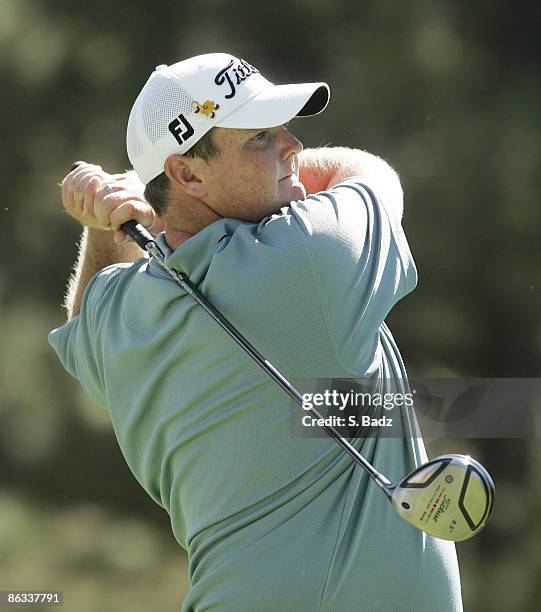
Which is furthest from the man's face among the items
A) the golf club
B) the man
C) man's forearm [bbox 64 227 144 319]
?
the golf club

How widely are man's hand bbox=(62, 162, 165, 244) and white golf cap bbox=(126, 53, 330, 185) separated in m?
0.07

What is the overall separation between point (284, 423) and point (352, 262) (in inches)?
12.9

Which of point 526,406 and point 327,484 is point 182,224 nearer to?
point 327,484

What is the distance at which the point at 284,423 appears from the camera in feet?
7.88

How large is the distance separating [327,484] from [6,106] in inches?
197

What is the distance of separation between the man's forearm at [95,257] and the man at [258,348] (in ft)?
0.99

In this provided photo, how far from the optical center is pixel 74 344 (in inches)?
113

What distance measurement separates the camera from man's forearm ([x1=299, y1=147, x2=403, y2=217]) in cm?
271

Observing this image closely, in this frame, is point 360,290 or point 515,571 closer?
point 360,290

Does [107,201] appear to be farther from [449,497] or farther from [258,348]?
[449,497]

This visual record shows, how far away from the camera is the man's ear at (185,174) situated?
103 inches

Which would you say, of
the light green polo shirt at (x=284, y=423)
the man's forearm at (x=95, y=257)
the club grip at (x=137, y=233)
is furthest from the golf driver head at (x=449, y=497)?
the man's forearm at (x=95, y=257)

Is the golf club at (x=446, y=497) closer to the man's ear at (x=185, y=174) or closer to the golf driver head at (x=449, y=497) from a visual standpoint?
the golf driver head at (x=449, y=497)

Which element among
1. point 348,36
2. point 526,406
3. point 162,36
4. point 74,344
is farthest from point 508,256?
point 74,344
